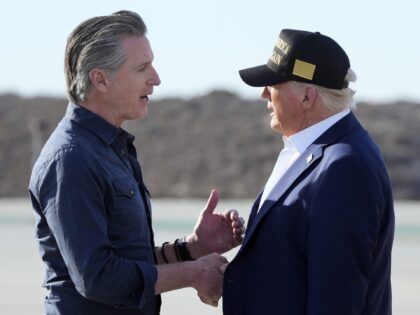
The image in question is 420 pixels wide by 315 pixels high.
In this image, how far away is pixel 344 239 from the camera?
4.23m

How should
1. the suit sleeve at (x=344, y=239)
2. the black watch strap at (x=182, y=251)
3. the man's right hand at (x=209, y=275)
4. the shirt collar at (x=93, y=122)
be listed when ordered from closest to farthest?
the suit sleeve at (x=344, y=239) < the shirt collar at (x=93, y=122) < the man's right hand at (x=209, y=275) < the black watch strap at (x=182, y=251)

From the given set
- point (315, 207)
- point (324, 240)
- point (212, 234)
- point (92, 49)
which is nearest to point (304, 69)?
point (315, 207)

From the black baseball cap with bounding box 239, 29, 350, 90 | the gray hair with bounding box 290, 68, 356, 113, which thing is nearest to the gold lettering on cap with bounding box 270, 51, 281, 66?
the black baseball cap with bounding box 239, 29, 350, 90

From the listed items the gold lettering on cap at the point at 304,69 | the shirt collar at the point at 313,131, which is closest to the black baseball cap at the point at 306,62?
the gold lettering on cap at the point at 304,69

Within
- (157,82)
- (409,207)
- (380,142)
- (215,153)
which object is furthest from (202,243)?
(215,153)

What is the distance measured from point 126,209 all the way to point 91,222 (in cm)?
25

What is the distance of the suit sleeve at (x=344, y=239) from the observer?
13.9 ft

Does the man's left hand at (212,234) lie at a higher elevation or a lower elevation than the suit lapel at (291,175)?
lower

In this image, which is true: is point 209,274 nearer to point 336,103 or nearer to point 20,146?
point 336,103

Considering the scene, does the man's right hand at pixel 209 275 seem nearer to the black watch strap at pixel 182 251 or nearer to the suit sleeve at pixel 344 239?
the black watch strap at pixel 182 251

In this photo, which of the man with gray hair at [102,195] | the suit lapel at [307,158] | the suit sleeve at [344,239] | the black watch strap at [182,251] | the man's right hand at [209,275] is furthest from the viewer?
the black watch strap at [182,251]

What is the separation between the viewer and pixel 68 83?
4656 mm

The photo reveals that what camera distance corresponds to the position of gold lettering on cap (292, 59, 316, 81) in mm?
4570

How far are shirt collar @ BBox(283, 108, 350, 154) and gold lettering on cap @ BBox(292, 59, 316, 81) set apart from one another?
18cm
